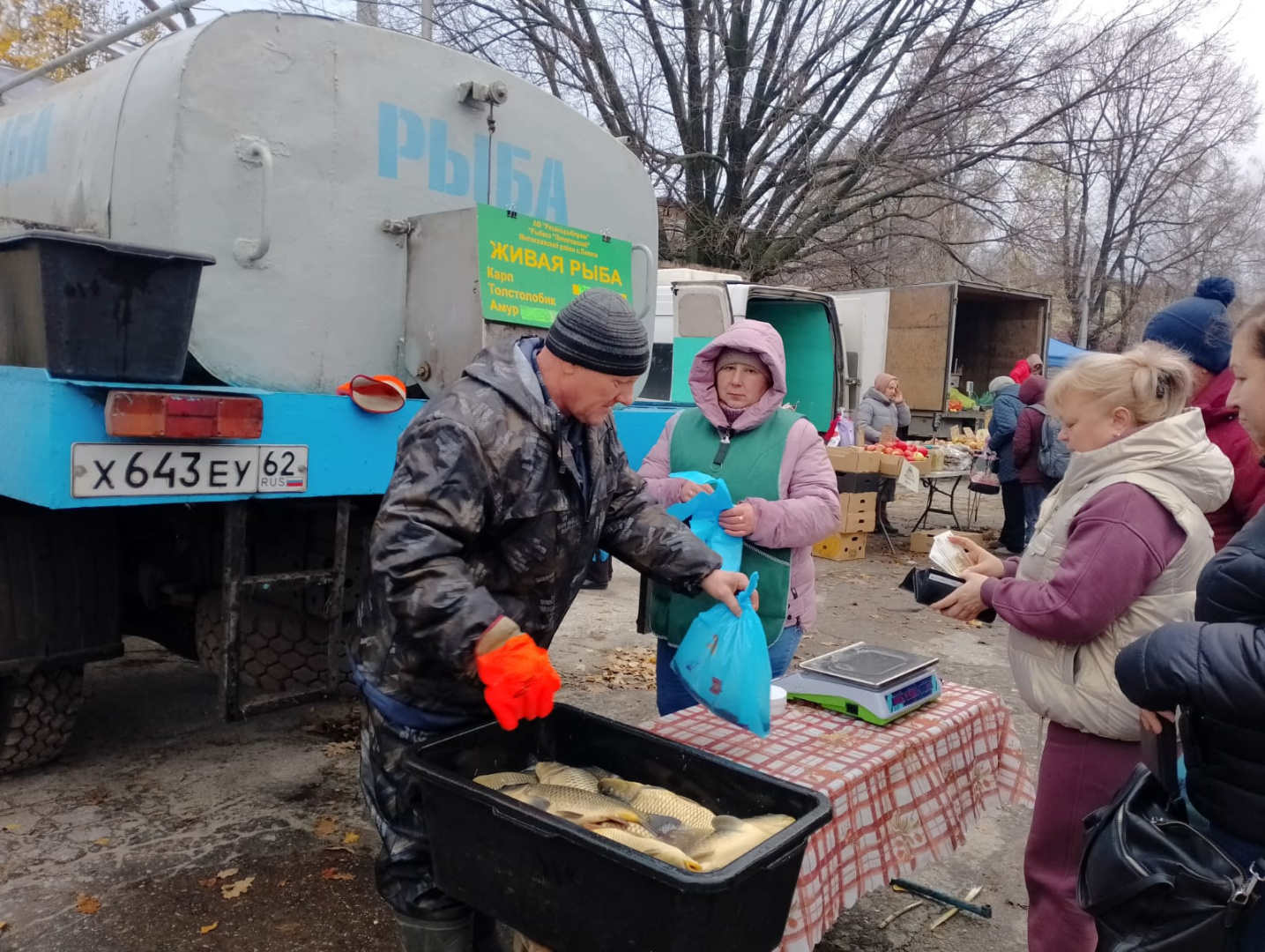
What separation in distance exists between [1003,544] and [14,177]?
8994 millimetres

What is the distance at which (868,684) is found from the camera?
250cm

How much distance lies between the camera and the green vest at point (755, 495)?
2902mm

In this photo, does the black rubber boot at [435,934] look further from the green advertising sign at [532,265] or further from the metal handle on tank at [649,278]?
the metal handle on tank at [649,278]

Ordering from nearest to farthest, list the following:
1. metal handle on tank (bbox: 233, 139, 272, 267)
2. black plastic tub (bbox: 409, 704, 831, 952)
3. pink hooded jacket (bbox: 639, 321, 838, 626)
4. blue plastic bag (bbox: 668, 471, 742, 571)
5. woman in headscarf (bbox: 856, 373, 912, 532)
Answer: black plastic tub (bbox: 409, 704, 831, 952) < blue plastic bag (bbox: 668, 471, 742, 571) < pink hooded jacket (bbox: 639, 321, 838, 626) < metal handle on tank (bbox: 233, 139, 272, 267) < woman in headscarf (bbox: 856, 373, 912, 532)

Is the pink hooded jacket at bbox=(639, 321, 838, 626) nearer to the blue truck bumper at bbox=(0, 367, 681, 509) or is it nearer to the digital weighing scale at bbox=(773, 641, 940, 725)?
the digital weighing scale at bbox=(773, 641, 940, 725)

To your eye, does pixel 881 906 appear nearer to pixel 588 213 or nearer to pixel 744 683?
pixel 744 683

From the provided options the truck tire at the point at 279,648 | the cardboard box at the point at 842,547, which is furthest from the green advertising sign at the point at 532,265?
the cardboard box at the point at 842,547

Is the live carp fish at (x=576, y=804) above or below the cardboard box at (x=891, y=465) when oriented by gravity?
below

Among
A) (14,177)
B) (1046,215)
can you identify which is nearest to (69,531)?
(14,177)

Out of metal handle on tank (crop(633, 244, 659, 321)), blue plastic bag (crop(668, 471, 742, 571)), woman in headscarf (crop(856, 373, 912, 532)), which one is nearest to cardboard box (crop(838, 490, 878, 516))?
woman in headscarf (crop(856, 373, 912, 532))

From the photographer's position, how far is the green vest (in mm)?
2902

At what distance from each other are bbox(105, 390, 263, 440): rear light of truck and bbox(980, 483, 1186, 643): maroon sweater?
213 centimetres

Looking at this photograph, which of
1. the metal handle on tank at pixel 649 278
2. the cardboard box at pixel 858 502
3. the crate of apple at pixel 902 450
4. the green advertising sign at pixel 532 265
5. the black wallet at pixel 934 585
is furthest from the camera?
the crate of apple at pixel 902 450

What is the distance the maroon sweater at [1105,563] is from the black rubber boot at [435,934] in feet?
4.85
